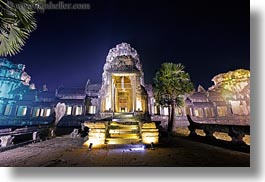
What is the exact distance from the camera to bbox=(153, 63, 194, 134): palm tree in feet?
25.8

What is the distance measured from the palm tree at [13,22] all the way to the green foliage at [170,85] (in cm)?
568

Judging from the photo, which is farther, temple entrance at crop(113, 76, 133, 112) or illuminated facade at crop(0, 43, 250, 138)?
temple entrance at crop(113, 76, 133, 112)

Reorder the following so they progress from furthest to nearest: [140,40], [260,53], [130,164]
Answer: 1. [140,40]
2. [260,53]
3. [130,164]

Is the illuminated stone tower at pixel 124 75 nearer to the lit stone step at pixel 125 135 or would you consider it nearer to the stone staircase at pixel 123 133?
the stone staircase at pixel 123 133

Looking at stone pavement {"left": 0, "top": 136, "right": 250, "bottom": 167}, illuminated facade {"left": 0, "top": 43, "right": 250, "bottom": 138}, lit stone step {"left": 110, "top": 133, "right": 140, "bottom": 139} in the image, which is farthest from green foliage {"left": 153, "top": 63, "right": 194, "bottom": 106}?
stone pavement {"left": 0, "top": 136, "right": 250, "bottom": 167}

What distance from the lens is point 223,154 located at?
3.50 m

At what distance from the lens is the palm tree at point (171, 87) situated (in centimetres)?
785

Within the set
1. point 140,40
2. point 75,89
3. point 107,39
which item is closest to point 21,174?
point 107,39

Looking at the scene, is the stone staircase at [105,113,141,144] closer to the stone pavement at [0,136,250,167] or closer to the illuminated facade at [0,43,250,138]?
the stone pavement at [0,136,250,167]

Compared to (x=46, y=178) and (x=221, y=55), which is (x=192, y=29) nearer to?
(x=221, y=55)

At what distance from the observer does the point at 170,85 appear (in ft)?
27.2

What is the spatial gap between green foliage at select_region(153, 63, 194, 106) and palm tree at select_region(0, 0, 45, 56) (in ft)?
18.6

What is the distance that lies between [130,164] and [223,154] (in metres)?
1.87

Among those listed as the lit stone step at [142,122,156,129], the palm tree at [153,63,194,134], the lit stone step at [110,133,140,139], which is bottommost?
the lit stone step at [110,133,140,139]
